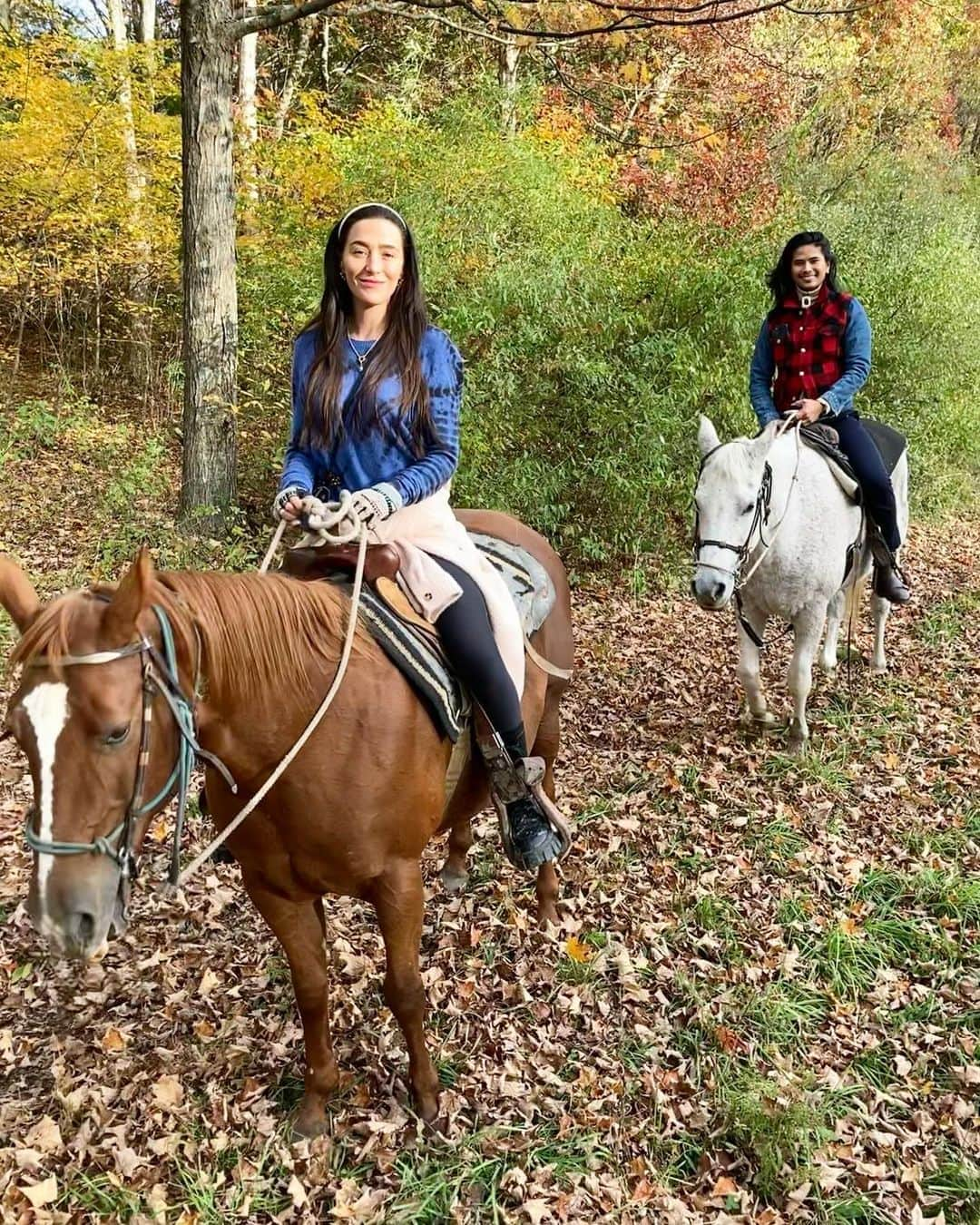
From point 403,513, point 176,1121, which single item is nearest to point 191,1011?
point 176,1121

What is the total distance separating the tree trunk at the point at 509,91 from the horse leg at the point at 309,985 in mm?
6715

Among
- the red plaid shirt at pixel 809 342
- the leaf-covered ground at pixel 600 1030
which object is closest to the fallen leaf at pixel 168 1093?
the leaf-covered ground at pixel 600 1030

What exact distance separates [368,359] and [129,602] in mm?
1420

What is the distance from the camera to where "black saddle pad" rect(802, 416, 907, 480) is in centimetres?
559

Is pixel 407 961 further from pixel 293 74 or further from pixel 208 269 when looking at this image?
pixel 293 74

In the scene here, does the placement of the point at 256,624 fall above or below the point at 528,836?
above

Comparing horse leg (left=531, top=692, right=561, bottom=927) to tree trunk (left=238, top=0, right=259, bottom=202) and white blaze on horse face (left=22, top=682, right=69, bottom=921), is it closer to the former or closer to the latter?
white blaze on horse face (left=22, top=682, right=69, bottom=921)

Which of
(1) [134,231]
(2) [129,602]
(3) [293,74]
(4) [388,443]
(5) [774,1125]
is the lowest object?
(5) [774,1125]

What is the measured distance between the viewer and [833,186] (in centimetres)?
1573

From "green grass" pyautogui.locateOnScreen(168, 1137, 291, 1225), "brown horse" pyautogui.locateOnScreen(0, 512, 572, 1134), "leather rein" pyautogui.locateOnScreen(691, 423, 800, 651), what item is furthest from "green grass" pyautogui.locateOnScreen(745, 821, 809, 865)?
"green grass" pyautogui.locateOnScreen(168, 1137, 291, 1225)

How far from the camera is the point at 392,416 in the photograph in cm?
280

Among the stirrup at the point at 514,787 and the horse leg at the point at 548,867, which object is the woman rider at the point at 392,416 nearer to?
the stirrup at the point at 514,787

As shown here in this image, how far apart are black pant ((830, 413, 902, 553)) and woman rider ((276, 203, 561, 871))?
376 centimetres

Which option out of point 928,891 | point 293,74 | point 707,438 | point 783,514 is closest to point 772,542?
point 783,514
